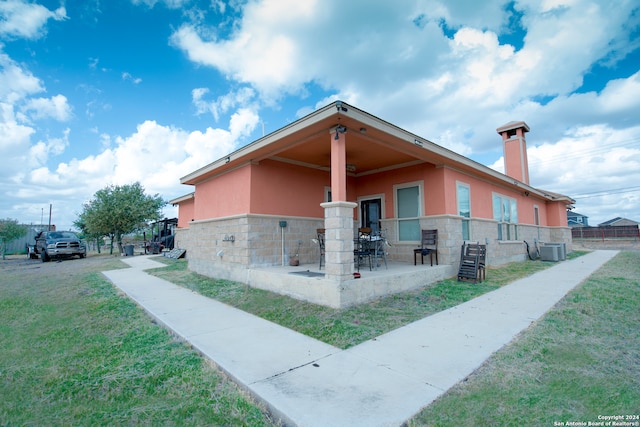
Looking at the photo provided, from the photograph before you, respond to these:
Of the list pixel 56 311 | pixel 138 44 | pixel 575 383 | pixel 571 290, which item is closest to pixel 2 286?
pixel 56 311

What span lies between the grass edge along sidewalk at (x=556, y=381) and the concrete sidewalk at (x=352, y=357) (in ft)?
0.53

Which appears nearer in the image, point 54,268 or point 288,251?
point 288,251

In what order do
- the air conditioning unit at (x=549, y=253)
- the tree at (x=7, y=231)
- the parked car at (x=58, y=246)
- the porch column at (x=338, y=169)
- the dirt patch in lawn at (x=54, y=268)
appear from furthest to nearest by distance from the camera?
the tree at (x=7, y=231) → the parked car at (x=58, y=246) → the air conditioning unit at (x=549, y=253) → the dirt patch in lawn at (x=54, y=268) → the porch column at (x=338, y=169)

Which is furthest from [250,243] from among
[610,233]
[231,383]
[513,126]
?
[610,233]

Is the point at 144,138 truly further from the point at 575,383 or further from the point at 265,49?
the point at 575,383

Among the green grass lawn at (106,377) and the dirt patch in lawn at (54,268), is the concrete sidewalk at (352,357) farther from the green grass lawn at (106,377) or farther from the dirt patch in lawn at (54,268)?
the dirt patch in lawn at (54,268)

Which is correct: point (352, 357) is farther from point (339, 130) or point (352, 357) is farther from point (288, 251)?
point (288, 251)

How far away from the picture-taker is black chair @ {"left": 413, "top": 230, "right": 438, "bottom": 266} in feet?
25.8

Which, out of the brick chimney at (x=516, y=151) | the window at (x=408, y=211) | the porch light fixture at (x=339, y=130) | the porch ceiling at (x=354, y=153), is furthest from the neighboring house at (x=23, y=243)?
the brick chimney at (x=516, y=151)

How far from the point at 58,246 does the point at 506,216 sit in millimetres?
22281

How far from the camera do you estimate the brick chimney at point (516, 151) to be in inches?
649

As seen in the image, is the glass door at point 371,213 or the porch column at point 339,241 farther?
the glass door at point 371,213

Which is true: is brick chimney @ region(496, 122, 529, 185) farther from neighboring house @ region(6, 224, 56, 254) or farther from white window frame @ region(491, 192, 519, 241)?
neighboring house @ region(6, 224, 56, 254)

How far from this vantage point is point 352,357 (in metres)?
3.16
